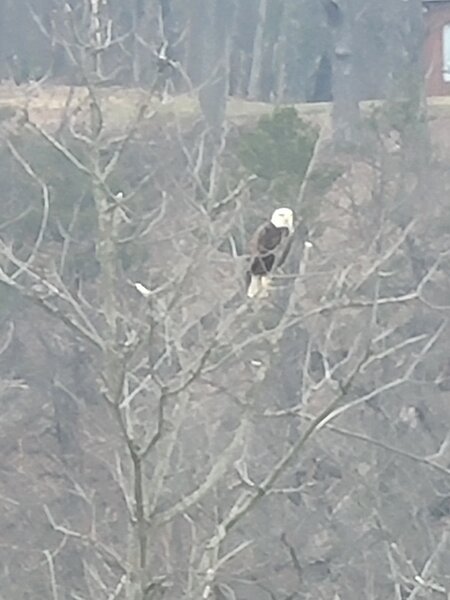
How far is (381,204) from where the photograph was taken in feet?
53.0

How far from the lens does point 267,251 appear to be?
22.7 ft

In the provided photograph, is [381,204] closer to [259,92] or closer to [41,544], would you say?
[41,544]

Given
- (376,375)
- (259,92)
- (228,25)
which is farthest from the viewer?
(259,92)

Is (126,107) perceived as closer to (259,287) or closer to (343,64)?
(343,64)

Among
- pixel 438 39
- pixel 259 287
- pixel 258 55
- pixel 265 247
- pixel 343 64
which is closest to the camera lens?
pixel 259 287

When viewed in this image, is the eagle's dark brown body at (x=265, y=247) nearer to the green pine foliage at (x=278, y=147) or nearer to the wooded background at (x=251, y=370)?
the wooded background at (x=251, y=370)

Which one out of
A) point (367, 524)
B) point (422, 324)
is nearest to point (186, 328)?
point (367, 524)

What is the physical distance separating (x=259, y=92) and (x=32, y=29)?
11.0 feet

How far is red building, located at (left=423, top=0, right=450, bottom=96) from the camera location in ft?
96.1

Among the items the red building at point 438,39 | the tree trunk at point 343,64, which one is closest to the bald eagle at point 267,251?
the tree trunk at point 343,64

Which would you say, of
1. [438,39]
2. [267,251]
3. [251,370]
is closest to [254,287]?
[267,251]

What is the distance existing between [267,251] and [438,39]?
23.7 metres

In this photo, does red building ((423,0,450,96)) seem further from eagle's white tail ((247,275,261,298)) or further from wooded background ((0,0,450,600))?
eagle's white tail ((247,275,261,298))

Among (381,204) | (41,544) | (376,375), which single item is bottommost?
(41,544)
